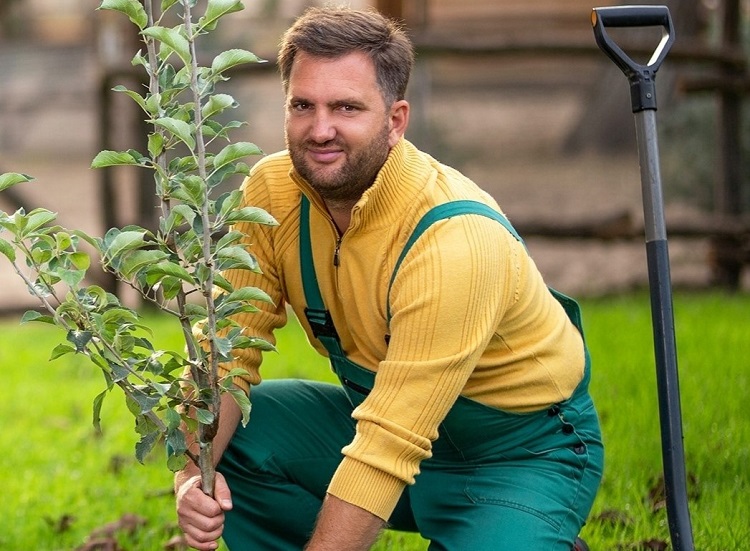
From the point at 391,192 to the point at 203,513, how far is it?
2.55 ft

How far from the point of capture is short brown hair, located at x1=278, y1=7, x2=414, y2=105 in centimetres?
256

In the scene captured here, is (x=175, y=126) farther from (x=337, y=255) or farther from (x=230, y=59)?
(x=337, y=255)

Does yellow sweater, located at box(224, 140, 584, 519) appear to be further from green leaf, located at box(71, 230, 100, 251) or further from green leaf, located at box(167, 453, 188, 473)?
green leaf, located at box(71, 230, 100, 251)

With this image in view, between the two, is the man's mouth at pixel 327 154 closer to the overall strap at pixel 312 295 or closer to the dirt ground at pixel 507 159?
the overall strap at pixel 312 295

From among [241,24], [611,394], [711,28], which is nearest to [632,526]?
[611,394]

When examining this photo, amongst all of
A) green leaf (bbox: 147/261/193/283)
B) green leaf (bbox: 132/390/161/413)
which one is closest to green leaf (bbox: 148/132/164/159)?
green leaf (bbox: 147/261/193/283)

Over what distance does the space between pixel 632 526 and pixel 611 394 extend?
1.42 m

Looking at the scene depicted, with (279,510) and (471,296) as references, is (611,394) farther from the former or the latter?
(471,296)

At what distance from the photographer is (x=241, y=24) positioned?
14297mm

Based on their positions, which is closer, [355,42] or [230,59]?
[230,59]

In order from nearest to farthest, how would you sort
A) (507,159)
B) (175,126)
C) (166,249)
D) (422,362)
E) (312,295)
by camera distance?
(175,126) < (166,249) < (422,362) < (312,295) < (507,159)

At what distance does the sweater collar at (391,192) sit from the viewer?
263 cm

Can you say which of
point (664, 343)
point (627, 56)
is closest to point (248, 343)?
point (664, 343)

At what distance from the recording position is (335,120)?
2551 mm
